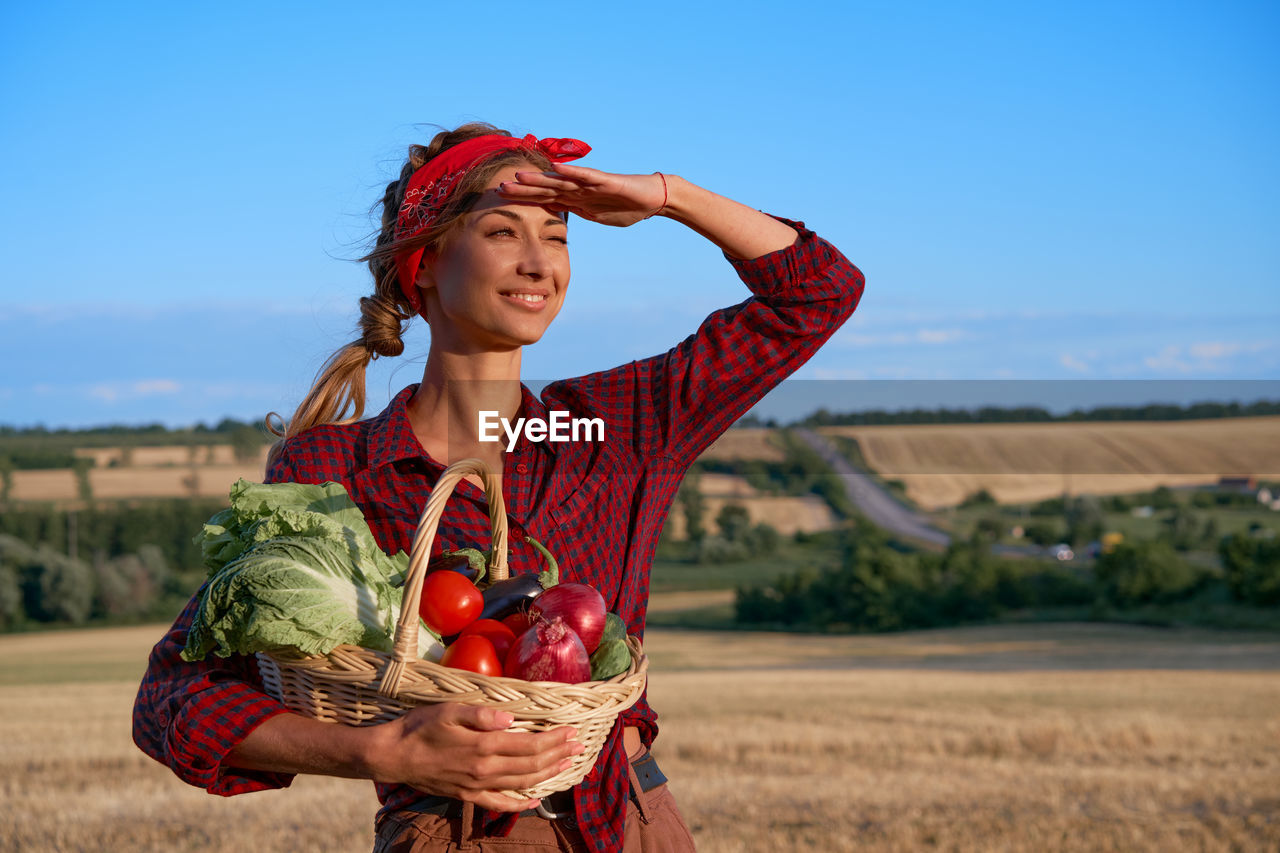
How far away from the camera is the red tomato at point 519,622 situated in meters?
2.45

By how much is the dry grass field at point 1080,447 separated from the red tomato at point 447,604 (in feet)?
67.9

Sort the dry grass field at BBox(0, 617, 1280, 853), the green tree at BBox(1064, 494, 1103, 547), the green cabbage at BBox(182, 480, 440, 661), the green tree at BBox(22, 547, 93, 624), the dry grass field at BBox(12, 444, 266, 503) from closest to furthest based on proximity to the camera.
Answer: the green cabbage at BBox(182, 480, 440, 661) → the dry grass field at BBox(0, 617, 1280, 853) → the green tree at BBox(22, 547, 93, 624) → the dry grass field at BBox(12, 444, 266, 503) → the green tree at BBox(1064, 494, 1103, 547)

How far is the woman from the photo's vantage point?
2619 millimetres

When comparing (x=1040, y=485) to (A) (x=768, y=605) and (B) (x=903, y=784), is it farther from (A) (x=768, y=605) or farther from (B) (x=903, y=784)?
(B) (x=903, y=784)

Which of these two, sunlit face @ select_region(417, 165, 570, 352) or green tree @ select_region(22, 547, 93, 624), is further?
green tree @ select_region(22, 547, 93, 624)

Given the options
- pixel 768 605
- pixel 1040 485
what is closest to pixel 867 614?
pixel 768 605

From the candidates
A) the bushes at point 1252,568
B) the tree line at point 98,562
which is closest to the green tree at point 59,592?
the tree line at point 98,562

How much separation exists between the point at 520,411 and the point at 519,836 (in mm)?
1067

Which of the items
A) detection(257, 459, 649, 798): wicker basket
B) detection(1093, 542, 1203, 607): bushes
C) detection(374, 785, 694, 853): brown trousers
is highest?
detection(257, 459, 649, 798): wicker basket

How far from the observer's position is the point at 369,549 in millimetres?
2617

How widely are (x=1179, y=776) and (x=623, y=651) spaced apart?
940cm

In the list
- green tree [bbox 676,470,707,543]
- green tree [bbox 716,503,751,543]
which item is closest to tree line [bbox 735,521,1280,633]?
green tree [bbox 716,503,751,543]

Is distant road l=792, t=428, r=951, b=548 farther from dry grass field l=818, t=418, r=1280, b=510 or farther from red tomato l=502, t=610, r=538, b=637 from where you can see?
red tomato l=502, t=610, r=538, b=637

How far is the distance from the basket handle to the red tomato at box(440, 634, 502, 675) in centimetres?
10
